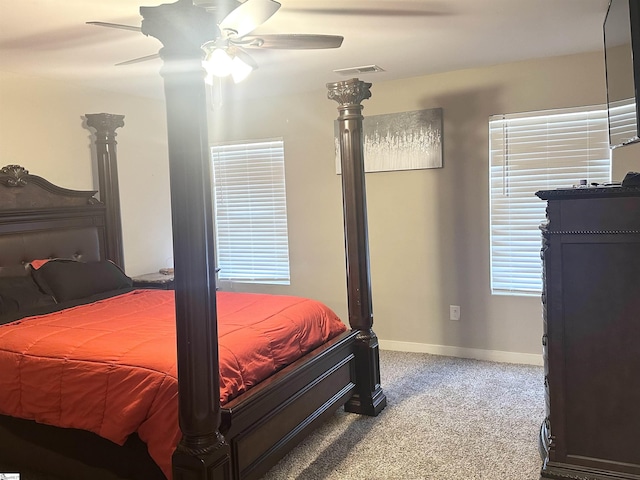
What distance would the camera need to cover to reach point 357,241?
3377mm

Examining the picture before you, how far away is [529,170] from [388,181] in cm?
112

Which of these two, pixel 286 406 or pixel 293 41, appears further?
pixel 286 406

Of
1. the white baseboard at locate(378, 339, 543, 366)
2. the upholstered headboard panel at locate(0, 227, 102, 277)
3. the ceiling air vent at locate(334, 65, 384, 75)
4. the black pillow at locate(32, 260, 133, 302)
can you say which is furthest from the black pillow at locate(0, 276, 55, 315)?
the white baseboard at locate(378, 339, 543, 366)

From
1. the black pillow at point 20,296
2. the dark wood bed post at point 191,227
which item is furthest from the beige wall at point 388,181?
the dark wood bed post at point 191,227

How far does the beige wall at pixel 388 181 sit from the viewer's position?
4.00 meters

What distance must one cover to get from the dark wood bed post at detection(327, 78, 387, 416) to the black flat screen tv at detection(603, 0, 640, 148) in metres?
1.31

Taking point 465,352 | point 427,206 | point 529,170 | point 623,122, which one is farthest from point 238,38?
point 465,352

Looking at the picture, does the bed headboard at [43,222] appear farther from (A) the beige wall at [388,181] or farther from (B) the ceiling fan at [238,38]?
(B) the ceiling fan at [238,38]

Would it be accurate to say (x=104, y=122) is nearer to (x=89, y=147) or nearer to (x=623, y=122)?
(x=89, y=147)

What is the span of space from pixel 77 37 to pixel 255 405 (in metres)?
2.21

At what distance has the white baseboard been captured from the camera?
4.24m

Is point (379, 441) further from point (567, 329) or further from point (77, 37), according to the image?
point (77, 37)

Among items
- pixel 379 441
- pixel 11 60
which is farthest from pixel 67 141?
pixel 379 441

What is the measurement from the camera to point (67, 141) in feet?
13.9
